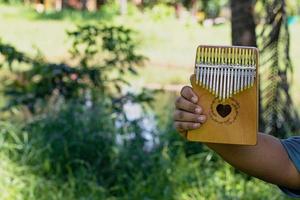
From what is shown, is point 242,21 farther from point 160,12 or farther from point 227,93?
point 160,12

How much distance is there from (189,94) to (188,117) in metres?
0.05

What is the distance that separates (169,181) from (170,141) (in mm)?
609

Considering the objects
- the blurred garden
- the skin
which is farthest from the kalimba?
the blurred garden

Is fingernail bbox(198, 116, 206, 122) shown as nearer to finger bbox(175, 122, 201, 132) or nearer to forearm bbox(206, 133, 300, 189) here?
finger bbox(175, 122, 201, 132)

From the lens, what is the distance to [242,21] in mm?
4168

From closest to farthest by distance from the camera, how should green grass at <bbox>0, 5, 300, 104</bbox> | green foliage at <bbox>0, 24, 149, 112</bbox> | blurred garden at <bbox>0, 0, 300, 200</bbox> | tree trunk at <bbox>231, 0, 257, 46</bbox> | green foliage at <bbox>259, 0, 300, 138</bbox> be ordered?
blurred garden at <bbox>0, 0, 300, 200</bbox>, green foliage at <bbox>259, 0, 300, 138</bbox>, tree trunk at <bbox>231, 0, 257, 46</bbox>, green foliage at <bbox>0, 24, 149, 112</bbox>, green grass at <bbox>0, 5, 300, 104</bbox>

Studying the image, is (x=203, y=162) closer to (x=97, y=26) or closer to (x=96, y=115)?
(x=96, y=115)

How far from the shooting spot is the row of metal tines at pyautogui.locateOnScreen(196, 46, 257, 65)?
56.1 inches

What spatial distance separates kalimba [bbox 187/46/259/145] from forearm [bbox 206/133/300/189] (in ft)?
0.64

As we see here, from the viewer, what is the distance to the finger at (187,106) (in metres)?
1.44

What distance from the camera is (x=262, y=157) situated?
1625 mm

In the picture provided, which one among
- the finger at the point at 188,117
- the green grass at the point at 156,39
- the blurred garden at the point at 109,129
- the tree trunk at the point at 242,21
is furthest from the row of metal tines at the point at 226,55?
the green grass at the point at 156,39

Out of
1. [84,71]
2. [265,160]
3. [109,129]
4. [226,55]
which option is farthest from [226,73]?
[84,71]

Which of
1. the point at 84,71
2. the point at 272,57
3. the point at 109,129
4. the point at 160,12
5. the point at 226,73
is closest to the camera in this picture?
the point at 226,73
